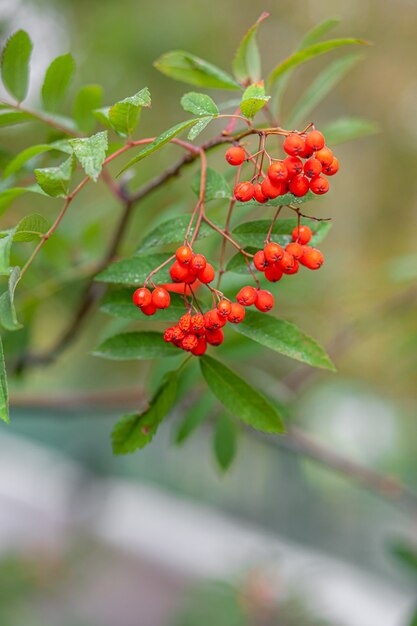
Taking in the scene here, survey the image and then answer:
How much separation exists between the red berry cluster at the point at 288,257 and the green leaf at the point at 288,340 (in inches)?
2.0

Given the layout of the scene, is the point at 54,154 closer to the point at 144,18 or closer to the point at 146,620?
the point at 144,18

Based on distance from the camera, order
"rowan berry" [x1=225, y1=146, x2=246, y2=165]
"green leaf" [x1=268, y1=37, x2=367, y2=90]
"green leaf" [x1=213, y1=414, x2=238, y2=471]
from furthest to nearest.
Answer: "green leaf" [x1=213, y1=414, x2=238, y2=471]
"green leaf" [x1=268, y1=37, x2=367, y2=90]
"rowan berry" [x1=225, y1=146, x2=246, y2=165]

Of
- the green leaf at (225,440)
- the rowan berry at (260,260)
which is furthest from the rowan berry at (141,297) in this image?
the green leaf at (225,440)

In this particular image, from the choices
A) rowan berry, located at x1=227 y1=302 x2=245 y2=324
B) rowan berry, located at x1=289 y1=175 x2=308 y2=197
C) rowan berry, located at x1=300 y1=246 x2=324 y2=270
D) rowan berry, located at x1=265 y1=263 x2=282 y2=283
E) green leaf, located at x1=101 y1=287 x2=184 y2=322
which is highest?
rowan berry, located at x1=289 y1=175 x2=308 y2=197

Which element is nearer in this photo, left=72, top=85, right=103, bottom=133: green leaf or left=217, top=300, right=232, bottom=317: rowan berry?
left=217, top=300, right=232, bottom=317: rowan berry

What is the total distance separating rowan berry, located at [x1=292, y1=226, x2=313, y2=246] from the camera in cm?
63

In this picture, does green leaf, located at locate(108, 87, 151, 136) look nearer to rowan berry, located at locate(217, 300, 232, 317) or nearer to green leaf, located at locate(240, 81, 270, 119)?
green leaf, located at locate(240, 81, 270, 119)

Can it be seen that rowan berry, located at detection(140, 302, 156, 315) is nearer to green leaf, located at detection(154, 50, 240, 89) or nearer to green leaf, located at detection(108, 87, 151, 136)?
green leaf, located at detection(108, 87, 151, 136)

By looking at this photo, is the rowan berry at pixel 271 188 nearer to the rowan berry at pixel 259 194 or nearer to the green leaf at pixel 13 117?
the rowan berry at pixel 259 194

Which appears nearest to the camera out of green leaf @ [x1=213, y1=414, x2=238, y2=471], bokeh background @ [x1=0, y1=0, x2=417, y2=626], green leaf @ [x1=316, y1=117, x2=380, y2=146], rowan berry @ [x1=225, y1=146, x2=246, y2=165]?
rowan berry @ [x1=225, y1=146, x2=246, y2=165]

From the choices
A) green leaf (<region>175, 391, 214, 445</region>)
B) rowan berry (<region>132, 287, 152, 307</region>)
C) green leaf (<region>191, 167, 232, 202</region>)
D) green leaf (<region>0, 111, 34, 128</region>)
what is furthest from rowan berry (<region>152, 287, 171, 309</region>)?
green leaf (<region>175, 391, 214, 445</region>)

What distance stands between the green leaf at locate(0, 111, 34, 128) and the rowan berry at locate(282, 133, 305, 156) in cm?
33

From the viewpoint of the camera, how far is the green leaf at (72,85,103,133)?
0.82 m

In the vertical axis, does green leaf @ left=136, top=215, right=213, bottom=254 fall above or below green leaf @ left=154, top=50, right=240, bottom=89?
below
